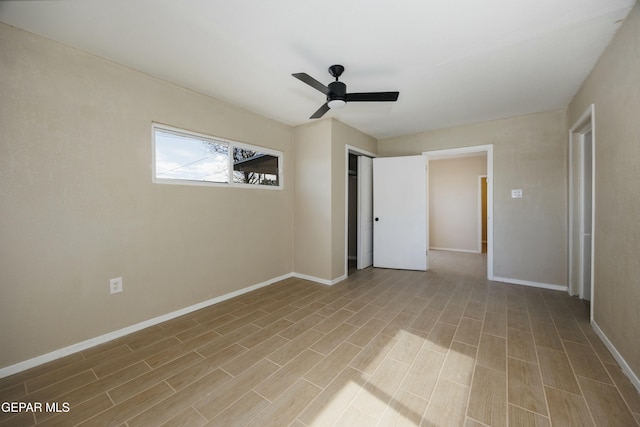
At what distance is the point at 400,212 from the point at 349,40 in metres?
3.20

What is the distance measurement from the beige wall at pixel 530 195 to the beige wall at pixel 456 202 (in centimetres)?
271

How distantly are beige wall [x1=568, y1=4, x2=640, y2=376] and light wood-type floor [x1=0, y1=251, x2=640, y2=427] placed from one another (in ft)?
1.17

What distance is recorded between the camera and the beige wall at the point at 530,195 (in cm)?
349

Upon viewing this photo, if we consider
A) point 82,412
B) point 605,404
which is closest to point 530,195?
point 605,404

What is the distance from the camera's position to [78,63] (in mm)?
2098

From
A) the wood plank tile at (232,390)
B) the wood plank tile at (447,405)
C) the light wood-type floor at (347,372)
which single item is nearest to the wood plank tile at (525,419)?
the light wood-type floor at (347,372)

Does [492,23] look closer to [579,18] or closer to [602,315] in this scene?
[579,18]

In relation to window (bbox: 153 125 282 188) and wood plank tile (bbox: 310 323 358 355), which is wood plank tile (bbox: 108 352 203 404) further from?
window (bbox: 153 125 282 188)

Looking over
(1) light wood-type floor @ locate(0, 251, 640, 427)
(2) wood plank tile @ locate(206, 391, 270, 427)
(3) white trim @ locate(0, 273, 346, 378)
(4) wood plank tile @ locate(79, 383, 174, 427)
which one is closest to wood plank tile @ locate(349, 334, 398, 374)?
(1) light wood-type floor @ locate(0, 251, 640, 427)

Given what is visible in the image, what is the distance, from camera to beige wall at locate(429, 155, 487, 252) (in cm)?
638

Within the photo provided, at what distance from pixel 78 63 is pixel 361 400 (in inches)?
136

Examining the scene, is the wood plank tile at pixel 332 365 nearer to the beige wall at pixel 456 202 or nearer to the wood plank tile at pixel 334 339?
the wood plank tile at pixel 334 339

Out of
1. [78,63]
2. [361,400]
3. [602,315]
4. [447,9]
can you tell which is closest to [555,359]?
[602,315]

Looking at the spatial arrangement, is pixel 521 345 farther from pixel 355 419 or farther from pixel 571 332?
pixel 355 419
